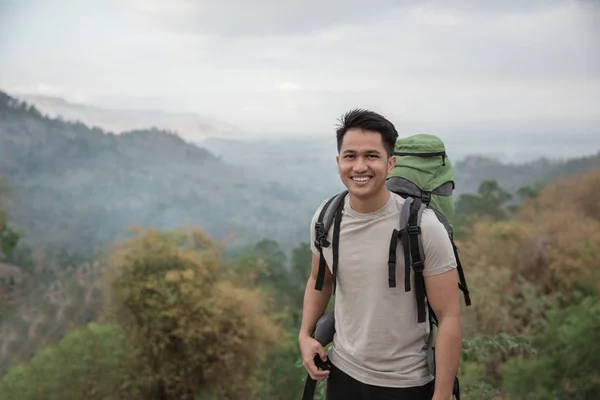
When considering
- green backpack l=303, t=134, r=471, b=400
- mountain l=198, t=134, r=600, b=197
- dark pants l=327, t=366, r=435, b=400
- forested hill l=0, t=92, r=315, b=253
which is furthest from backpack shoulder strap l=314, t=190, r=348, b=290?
mountain l=198, t=134, r=600, b=197

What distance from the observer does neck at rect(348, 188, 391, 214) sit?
995 mm

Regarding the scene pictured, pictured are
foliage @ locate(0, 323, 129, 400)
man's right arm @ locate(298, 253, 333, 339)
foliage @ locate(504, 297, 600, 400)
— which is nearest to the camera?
man's right arm @ locate(298, 253, 333, 339)

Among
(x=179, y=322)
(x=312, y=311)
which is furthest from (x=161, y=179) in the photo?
(x=312, y=311)

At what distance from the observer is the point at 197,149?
79.4 feet

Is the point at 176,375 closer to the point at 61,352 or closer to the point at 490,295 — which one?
the point at 61,352

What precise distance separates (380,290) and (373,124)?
0.30 m

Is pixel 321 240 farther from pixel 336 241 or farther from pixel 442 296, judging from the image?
pixel 442 296

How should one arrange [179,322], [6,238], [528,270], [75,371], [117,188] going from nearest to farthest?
[75,371], [179,322], [528,270], [6,238], [117,188]

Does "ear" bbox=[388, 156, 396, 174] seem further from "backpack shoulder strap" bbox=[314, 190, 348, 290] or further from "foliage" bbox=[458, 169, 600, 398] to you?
"foliage" bbox=[458, 169, 600, 398]

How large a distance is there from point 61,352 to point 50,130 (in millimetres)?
13373

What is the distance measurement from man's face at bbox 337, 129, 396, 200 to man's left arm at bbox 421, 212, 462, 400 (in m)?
0.11

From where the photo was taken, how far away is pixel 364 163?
0.99 m

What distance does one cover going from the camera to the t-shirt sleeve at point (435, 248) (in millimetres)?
936

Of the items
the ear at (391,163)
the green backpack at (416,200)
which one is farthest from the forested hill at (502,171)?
the ear at (391,163)
